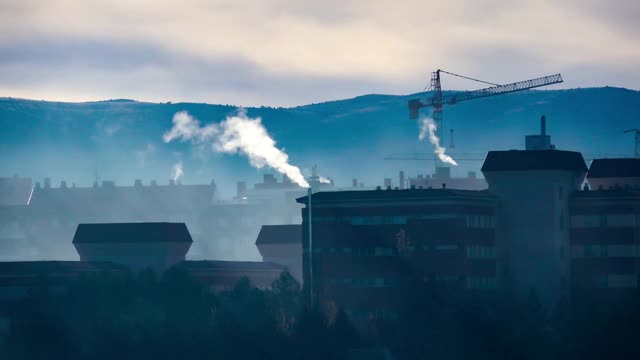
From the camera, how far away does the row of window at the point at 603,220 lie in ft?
645

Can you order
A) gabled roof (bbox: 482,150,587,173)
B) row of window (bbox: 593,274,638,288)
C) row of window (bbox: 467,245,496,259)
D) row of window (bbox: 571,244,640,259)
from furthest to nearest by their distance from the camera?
row of window (bbox: 571,244,640,259) < gabled roof (bbox: 482,150,587,173) < row of window (bbox: 593,274,638,288) < row of window (bbox: 467,245,496,259)

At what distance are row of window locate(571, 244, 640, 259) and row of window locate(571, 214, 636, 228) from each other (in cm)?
207

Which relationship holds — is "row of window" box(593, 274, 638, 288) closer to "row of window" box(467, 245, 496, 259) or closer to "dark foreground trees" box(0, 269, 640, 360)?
"dark foreground trees" box(0, 269, 640, 360)

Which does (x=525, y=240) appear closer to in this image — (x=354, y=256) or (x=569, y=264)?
(x=569, y=264)

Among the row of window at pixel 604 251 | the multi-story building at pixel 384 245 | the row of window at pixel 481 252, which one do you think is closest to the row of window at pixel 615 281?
the row of window at pixel 604 251

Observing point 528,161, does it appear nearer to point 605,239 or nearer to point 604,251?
point 605,239

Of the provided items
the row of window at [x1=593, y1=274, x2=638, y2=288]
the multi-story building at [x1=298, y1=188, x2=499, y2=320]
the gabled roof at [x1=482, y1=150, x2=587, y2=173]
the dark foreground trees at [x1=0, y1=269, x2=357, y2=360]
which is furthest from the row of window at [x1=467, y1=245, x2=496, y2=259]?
the dark foreground trees at [x1=0, y1=269, x2=357, y2=360]

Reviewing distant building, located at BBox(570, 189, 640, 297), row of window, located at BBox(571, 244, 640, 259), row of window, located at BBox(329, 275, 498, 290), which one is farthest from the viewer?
row of window, located at BBox(571, 244, 640, 259)

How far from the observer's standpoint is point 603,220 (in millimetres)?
197250

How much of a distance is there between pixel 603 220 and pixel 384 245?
24.1 m

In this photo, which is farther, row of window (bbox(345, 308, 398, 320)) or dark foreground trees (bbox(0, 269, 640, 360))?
row of window (bbox(345, 308, 398, 320))

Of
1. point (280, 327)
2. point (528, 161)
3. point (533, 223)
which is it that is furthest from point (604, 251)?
point (280, 327)

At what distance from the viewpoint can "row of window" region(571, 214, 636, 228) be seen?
196500mm

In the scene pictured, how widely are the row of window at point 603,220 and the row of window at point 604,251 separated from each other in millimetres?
2073
